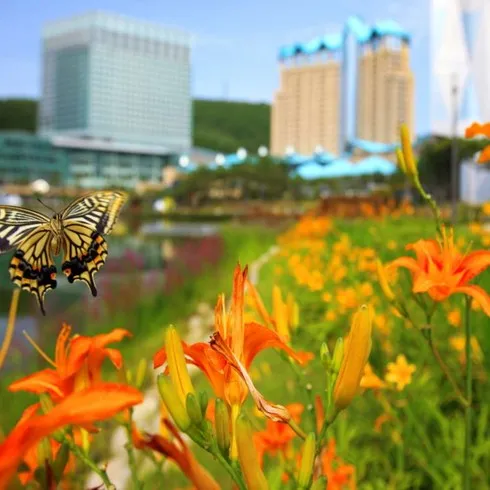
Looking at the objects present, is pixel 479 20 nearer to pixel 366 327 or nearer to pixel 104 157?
pixel 366 327

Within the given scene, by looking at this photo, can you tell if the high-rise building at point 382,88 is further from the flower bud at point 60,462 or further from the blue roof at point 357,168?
the flower bud at point 60,462

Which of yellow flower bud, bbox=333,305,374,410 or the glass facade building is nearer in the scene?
yellow flower bud, bbox=333,305,374,410

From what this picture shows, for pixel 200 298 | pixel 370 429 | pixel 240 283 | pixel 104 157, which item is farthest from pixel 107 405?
pixel 104 157

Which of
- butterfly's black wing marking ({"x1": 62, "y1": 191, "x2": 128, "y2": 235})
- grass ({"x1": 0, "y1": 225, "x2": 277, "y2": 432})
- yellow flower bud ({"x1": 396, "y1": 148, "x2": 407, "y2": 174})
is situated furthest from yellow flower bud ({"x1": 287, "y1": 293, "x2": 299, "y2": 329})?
grass ({"x1": 0, "y1": 225, "x2": 277, "y2": 432})

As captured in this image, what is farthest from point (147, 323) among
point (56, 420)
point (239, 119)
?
point (239, 119)

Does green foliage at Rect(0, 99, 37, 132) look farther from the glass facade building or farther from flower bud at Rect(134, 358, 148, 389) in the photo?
flower bud at Rect(134, 358, 148, 389)

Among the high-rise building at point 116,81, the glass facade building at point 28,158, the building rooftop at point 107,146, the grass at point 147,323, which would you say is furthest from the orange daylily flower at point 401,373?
the high-rise building at point 116,81
